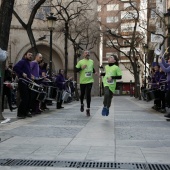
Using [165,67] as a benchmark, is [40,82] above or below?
below

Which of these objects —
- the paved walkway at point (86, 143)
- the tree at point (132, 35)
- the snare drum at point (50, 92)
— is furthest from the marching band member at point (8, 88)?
the tree at point (132, 35)

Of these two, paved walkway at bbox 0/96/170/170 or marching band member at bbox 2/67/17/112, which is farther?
→ marching band member at bbox 2/67/17/112

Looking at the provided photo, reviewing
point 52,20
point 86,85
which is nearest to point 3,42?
point 86,85

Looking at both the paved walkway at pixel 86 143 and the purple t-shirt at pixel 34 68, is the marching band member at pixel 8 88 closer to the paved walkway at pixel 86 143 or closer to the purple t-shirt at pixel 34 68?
the purple t-shirt at pixel 34 68

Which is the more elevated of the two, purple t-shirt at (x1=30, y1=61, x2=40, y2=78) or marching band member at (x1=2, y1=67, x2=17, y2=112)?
purple t-shirt at (x1=30, y1=61, x2=40, y2=78)

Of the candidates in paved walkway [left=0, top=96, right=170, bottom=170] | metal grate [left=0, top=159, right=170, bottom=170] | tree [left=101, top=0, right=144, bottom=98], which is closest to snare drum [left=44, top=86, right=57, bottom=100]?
paved walkway [left=0, top=96, right=170, bottom=170]

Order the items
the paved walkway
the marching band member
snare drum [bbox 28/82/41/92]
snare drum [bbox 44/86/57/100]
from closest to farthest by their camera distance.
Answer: the paved walkway → snare drum [bbox 28/82/41/92] → snare drum [bbox 44/86/57/100] → the marching band member

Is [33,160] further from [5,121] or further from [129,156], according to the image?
[5,121]

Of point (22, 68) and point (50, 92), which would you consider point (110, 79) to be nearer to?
point (22, 68)

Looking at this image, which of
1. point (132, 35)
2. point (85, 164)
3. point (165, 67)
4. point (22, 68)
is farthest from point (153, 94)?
point (132, 35)

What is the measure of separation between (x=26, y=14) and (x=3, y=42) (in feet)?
114

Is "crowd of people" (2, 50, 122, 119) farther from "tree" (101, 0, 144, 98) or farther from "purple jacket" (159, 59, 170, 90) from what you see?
"tree" (101, 0, 144, 98)

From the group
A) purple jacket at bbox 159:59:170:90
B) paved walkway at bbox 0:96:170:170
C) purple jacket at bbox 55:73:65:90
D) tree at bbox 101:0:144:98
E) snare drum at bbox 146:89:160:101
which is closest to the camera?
paved walkway at bbox 0:96:170:170

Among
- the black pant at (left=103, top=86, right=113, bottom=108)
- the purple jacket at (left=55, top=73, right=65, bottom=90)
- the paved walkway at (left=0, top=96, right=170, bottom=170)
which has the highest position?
the purple jacket at (left=55, top=73, right=65, bottom=90)
